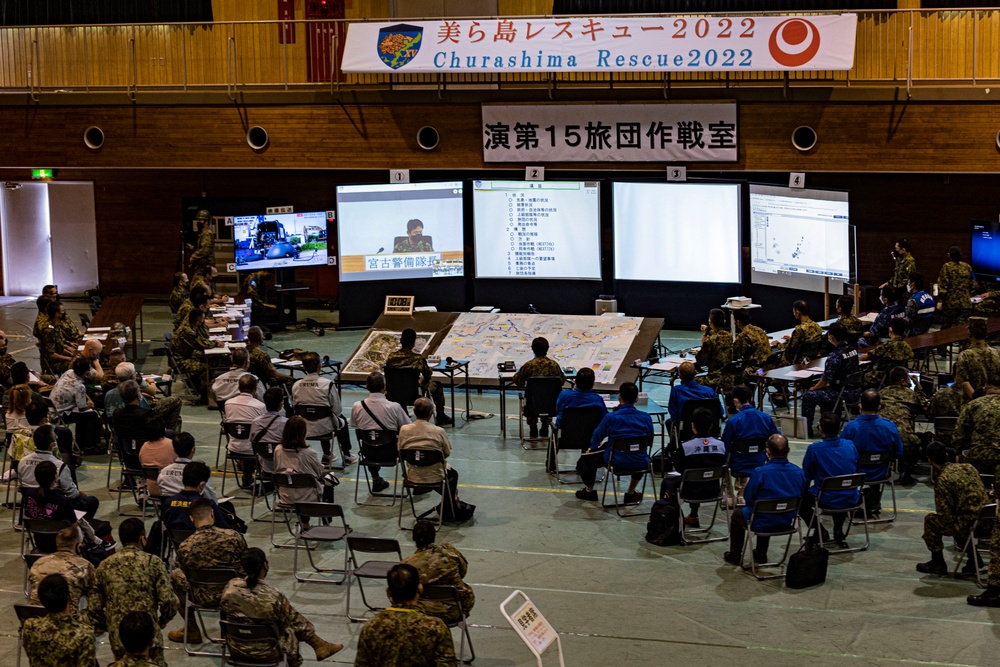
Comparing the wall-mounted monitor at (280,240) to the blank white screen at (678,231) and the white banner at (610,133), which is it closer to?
the white banner at (610,133)

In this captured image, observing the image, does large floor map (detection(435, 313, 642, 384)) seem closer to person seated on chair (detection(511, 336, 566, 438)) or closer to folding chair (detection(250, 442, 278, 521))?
person seated on chair (detection(511, 336, 566, 438))

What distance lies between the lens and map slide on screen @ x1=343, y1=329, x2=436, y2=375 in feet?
52.8

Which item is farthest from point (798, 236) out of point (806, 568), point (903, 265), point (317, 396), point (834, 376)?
point (806, 568)

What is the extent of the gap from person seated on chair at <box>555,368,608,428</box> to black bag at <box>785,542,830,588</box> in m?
2.85

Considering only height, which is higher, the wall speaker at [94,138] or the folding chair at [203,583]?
the wall speaker at [94,138]

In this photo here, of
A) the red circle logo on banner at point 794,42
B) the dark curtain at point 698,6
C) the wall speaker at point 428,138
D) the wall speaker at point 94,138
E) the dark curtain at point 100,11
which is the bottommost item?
the wall speaker at point 428,138

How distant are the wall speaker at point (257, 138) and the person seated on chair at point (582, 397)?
8851 mm

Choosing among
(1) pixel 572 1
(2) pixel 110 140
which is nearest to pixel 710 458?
(1) pixel 572 1

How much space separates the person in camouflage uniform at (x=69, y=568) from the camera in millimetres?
8008

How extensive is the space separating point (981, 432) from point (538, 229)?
30.6 feet

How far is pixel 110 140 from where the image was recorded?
19.5 m

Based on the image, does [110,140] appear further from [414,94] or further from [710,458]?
[710,458]

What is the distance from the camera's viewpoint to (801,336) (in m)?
14.3

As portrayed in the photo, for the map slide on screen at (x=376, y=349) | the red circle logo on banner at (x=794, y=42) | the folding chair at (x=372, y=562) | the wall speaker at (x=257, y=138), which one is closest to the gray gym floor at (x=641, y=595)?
the folding chair at (x=372, y=562)
